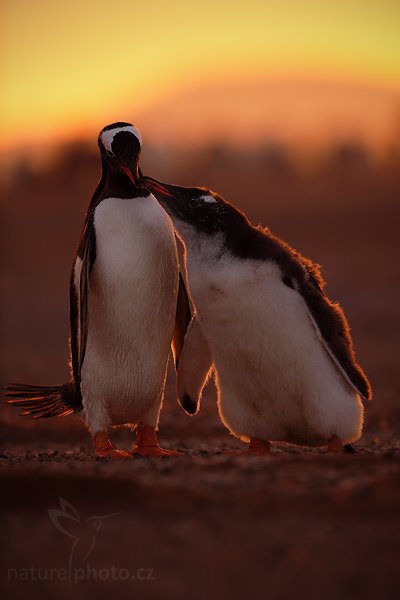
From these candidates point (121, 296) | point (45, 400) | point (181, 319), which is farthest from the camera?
point (45, 400)

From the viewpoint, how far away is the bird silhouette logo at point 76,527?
3.71 meters

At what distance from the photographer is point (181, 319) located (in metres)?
6.03

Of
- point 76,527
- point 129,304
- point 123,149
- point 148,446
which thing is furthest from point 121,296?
point 76,527

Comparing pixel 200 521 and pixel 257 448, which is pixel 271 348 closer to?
pixel 257 448

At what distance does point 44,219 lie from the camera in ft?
111

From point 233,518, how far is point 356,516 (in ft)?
1.47

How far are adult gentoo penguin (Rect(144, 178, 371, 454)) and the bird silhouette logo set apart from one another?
1.40 m

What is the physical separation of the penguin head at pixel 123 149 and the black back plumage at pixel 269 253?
242mm

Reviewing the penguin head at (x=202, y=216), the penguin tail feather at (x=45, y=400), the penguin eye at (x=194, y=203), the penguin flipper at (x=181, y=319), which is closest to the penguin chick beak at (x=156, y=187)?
the penguin head at (x=202, y=216)

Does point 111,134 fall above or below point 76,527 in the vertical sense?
above

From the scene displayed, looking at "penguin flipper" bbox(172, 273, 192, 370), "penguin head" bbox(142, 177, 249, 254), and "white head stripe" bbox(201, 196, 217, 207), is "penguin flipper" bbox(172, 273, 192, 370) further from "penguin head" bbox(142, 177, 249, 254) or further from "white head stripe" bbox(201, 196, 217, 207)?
"white head stripe" bbox(201, 196, 217, 207)

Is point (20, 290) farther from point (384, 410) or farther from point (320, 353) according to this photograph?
point (320, 353)

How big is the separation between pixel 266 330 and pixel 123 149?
47.7 inches

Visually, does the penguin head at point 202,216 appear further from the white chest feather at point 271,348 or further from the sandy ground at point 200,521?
the sandy ground at point 200,521
